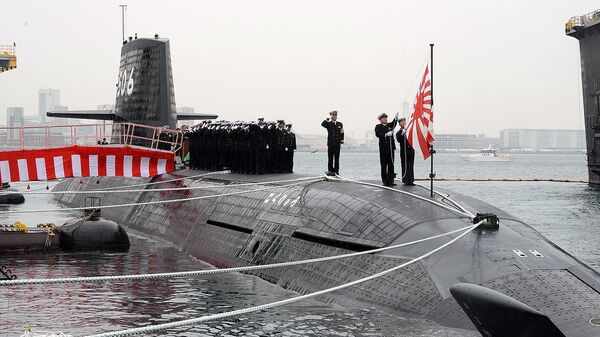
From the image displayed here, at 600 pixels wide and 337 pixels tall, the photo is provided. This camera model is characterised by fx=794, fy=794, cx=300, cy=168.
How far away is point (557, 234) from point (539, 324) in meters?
18.3

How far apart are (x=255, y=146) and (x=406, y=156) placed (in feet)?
15.3

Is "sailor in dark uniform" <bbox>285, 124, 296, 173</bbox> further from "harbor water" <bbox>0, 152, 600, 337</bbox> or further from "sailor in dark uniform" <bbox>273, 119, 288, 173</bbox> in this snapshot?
"harbor water" <bbox>0, 152, 600, 337</bbox>

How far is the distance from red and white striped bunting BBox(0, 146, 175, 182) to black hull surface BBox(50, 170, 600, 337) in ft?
14.8

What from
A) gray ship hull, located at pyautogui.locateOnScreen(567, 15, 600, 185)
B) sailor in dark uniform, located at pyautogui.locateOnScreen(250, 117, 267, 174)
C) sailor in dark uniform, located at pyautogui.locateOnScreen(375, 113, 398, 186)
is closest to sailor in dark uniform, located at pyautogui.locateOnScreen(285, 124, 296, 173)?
sailor in dark uniform, located at pyautogui.locateOnScreen(250, 117, 267, 174)

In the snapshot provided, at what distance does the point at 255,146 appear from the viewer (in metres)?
16.3

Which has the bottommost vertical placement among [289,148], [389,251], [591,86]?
[389,251]

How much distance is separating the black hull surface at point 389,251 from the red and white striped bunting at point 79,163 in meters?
4.51

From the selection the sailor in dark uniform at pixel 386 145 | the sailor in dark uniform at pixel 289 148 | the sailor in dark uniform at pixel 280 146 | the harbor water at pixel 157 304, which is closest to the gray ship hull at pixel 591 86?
the harbor water at pixel 157 304

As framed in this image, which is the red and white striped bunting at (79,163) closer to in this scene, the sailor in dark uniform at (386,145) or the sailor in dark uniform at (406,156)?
the sailor in dark uniform at (386,145)

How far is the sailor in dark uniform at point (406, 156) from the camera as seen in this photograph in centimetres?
1223

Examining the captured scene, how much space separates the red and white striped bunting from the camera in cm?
1778

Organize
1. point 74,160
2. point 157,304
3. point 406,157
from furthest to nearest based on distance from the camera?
point 74,160 → point 406,157 → point 157,304

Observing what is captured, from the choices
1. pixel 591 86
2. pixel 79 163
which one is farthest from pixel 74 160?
pixel 591 86

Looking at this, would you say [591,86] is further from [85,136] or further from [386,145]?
[386,145]
